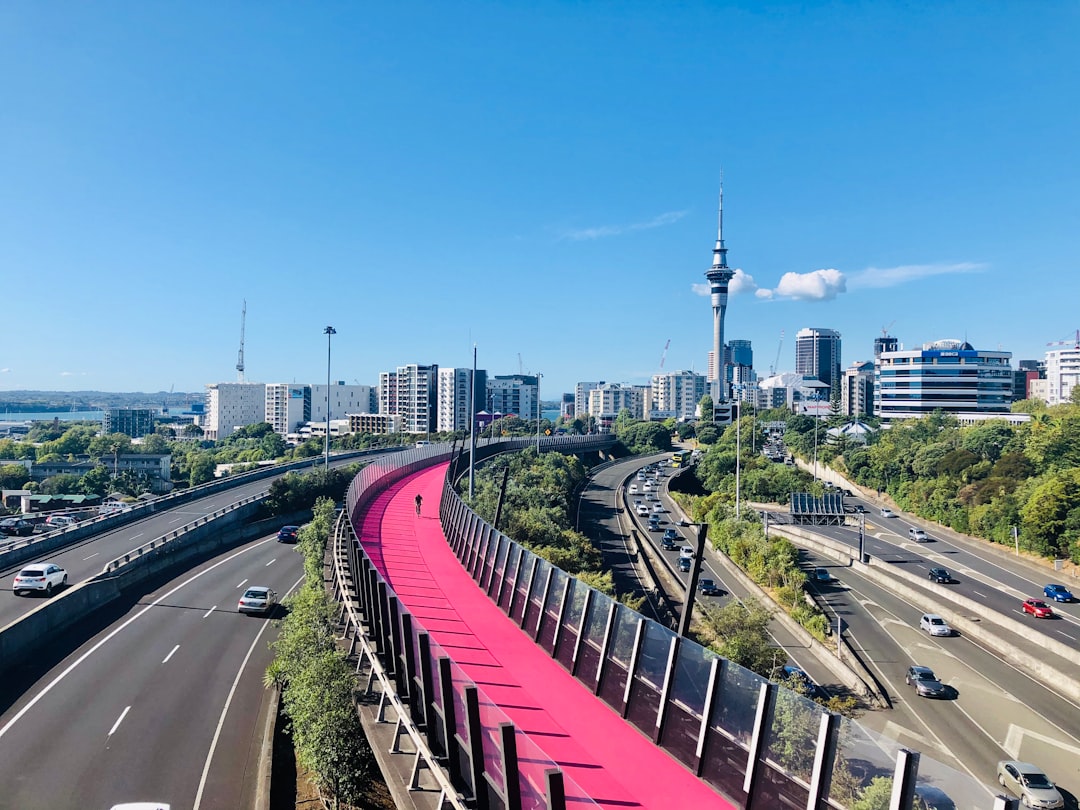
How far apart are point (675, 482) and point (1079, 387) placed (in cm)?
6207

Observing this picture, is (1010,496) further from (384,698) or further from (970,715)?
(384,698)

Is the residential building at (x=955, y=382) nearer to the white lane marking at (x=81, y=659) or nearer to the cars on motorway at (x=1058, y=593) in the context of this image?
the cars on motorway at (x=1058, y=593)

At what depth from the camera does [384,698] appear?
55.7 ft

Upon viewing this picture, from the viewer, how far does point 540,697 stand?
13055 millimetres

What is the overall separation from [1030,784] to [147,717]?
87.0 feet

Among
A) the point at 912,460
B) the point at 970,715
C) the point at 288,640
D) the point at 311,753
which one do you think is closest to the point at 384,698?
the point at 311,753

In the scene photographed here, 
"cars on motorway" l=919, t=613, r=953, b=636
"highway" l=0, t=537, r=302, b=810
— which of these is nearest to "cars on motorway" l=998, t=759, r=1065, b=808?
"cars on motorway" l=919, t=613, r=953, b=636

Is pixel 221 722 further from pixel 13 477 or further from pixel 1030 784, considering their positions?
pixel 13 477

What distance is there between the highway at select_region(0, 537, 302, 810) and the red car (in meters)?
41.9

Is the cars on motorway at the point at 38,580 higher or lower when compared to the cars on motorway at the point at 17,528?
higher

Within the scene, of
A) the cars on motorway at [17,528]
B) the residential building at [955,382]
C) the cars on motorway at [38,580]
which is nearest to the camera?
the cars on motorway at [38,580]

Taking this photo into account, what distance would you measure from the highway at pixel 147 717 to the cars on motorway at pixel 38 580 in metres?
3.95

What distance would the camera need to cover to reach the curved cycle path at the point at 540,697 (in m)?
9.78

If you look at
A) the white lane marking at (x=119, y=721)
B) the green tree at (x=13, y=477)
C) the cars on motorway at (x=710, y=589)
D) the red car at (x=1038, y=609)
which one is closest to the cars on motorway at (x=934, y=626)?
the red car at (x=1038, y=609)
